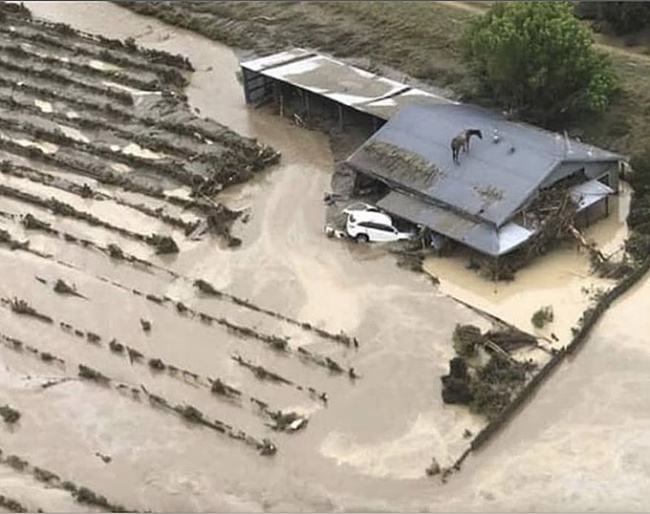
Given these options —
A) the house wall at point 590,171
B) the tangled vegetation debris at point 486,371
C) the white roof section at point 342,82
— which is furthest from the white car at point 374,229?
the white roof section at point 342,82

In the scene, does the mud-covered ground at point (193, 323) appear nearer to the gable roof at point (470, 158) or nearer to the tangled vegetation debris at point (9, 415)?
the tangled vegetation debris at point (9, 415)

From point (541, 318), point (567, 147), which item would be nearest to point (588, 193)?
point (567, 147)

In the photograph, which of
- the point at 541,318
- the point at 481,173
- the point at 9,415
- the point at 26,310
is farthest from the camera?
the point at 481,173

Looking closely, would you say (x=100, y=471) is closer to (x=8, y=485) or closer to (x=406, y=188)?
(x=8, y=485)

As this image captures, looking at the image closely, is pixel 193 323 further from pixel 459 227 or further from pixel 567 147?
pixel 567 147

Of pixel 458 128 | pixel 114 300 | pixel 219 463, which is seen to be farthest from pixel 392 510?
pixel 458 128

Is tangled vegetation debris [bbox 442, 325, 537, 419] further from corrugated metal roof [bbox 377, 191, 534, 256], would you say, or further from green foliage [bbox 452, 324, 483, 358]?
corrugated metal roof [bbox 377, 191, 534, 256]

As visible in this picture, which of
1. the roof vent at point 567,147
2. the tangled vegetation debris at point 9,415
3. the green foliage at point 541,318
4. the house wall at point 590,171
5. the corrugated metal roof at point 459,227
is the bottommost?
the tangled vegetation debris at point 9,415
